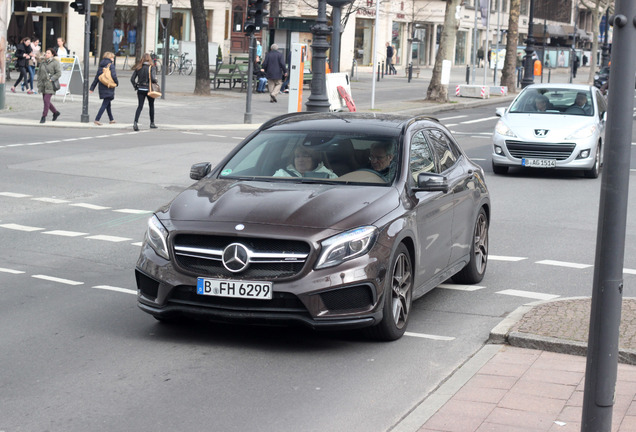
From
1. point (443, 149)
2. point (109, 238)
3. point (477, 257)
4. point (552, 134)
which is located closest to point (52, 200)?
point (109, 238)

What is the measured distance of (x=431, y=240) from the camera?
320 inches

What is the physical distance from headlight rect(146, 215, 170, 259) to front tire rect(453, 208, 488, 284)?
312 centimetres

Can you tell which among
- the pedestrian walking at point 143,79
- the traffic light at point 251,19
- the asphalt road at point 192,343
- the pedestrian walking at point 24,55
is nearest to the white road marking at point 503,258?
the asphalt road at point 192,343

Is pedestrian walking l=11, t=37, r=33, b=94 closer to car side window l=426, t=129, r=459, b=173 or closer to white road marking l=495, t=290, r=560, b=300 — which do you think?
car side window l=426, t=129, r=459, b=173

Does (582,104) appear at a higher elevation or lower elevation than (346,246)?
higher

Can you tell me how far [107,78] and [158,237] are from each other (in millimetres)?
19253

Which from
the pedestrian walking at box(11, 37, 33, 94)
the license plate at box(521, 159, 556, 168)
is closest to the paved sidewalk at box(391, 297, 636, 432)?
the license plate at box(521, 159, 556, 168)

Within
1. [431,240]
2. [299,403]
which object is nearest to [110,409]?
[299,403]

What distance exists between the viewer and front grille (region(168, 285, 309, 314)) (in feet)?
22.5

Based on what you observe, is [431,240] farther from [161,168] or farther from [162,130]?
[162,130]

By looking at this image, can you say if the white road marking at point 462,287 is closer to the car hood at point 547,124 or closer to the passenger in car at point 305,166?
the passenger in car at point 305,166

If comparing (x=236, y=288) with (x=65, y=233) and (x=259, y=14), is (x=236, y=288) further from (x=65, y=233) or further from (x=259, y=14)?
(x=259, y=14)

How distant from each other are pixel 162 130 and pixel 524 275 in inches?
676

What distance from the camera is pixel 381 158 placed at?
8.16 meters
